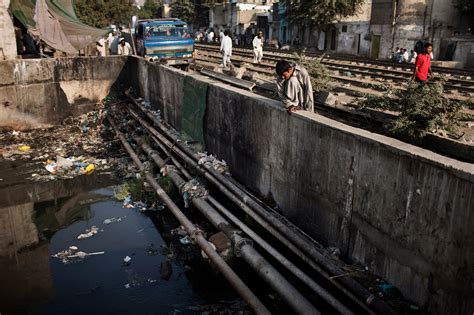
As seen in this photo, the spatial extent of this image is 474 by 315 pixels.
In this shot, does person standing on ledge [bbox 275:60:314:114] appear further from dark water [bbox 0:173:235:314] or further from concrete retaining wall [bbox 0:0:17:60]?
concrete retaining wall [bbox 0:0:17:60]

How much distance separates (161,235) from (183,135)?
391 centimetres

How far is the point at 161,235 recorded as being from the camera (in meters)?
8.37

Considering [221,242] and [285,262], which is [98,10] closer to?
[221,242]

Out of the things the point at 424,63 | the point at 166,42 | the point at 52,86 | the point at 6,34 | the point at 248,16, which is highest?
the point at 248,16

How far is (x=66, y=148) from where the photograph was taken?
13.9 meters

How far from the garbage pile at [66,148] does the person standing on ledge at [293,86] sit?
698 cm

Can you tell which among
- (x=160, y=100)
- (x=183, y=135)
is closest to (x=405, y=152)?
(x=183, y=135)

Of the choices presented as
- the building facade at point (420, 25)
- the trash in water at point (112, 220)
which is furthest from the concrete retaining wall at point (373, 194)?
the building facade at point (420, 25)

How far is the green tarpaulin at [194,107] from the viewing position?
406 inches

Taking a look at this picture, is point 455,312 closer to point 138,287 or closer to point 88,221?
point 138,287

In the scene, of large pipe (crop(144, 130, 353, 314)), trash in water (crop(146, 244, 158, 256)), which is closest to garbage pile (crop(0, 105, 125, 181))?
trash in water (crop(146, 244, 158, 256))

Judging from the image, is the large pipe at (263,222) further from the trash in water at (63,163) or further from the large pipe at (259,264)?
the trash in water at (63,163)

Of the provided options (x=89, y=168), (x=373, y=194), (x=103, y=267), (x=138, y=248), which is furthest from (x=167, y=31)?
(x=373, y=194)

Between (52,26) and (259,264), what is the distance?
15.1 m
